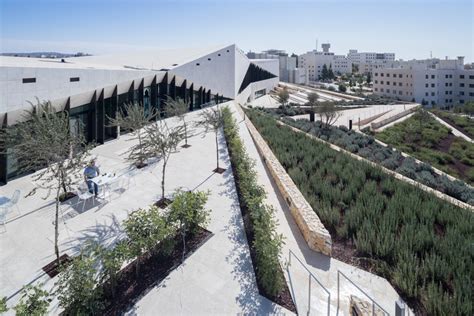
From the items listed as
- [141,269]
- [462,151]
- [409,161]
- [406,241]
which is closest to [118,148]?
[141,269]

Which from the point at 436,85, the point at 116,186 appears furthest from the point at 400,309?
the point at 436,85

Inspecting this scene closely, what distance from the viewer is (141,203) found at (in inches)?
371

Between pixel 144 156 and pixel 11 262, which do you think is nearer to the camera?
pixel 11 262

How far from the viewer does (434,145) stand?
2523 cm

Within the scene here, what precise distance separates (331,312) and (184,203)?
164 inches

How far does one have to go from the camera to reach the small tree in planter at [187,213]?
7.12 metres

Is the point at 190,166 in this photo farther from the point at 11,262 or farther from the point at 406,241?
the point at 406,241

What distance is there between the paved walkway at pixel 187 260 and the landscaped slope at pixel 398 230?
2600 mm

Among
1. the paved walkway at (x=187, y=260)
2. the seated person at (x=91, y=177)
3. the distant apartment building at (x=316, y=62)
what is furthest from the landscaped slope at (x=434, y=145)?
the distant apartment building at (x=316, y=62)

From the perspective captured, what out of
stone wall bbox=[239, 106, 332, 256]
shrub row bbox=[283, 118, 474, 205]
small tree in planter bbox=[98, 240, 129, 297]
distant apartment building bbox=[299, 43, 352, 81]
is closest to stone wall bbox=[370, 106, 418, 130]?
shrub row bbox=[283, 118, 474, 205]

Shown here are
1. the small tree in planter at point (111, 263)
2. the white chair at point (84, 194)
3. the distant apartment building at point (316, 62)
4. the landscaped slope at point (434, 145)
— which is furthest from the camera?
the distant apartment building at point (316, 62)

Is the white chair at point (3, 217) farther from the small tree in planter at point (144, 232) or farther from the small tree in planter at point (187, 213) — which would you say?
the small tree in planter at point (187, 213)

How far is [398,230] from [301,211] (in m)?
2.58

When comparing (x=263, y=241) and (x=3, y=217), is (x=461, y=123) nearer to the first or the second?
(x=263, y=241)
